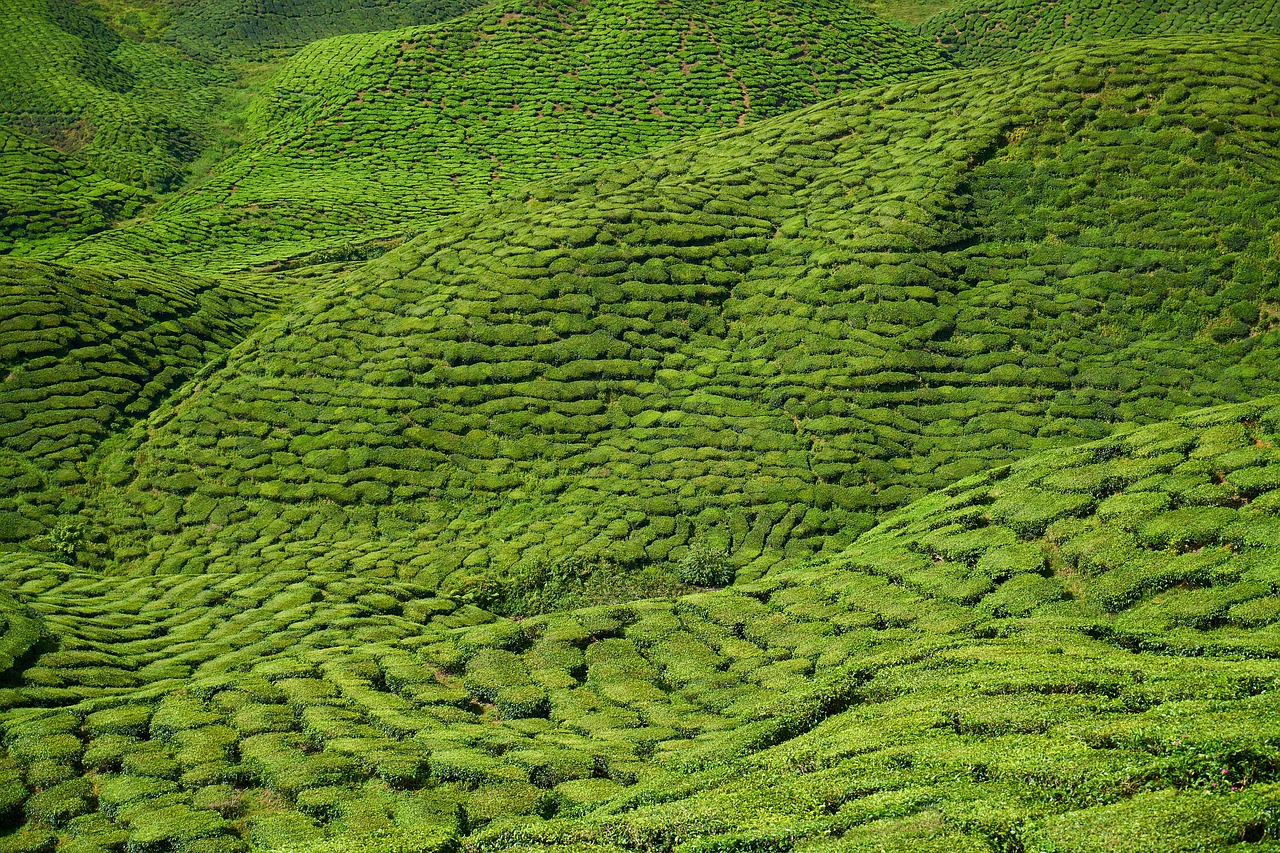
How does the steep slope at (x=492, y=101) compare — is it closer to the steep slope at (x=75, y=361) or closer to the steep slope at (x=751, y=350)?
the steep slope at (x=75, y=361)

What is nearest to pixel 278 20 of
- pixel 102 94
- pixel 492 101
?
pixel 102 94

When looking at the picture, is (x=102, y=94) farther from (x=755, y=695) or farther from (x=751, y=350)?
(x=755, y=695)

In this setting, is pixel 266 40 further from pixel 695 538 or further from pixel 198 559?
pixel 695 538

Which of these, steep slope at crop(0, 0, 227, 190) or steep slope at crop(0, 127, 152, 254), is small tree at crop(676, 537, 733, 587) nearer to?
steep slope at crop(0, 127, 152, 254)

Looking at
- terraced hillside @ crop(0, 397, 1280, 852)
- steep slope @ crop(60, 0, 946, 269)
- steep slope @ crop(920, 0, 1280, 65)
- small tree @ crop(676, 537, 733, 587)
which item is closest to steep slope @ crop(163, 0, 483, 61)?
steep slope @ crop(60, 0, 946, 269)

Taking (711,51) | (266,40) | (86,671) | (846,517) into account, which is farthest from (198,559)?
(266,40)
